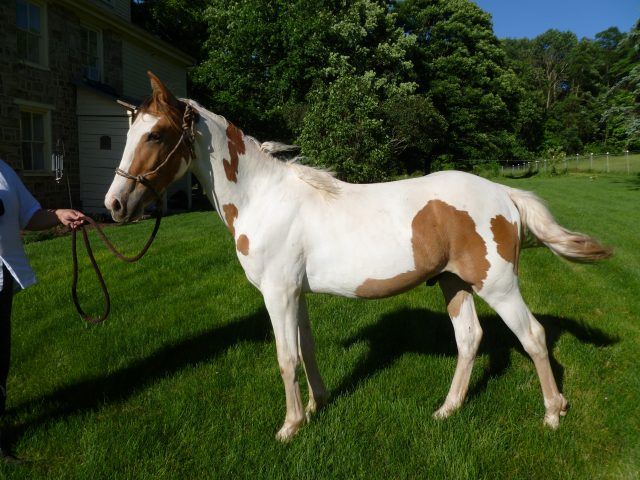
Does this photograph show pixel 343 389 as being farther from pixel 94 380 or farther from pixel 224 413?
pixel 94 380

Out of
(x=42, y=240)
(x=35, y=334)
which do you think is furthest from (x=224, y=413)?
(x=42, y=240)

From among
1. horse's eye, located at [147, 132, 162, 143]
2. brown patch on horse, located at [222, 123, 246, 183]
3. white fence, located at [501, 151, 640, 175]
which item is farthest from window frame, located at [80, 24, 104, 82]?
white fence, located at [501, 151, 640, 175]

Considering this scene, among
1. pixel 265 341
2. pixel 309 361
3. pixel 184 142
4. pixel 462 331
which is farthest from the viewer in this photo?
pixel 265 341

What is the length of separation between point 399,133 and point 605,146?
37.8 m

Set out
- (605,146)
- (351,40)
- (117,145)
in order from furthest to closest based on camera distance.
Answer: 1. (605,146)
2. (351,40)
3. (117,145)

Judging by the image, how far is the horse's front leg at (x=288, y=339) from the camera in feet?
10.3

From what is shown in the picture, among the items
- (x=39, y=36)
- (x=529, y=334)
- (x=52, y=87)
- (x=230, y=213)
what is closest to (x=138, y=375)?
(x=230, y=213)

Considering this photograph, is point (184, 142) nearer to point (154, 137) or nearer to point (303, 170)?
point (154, 137)

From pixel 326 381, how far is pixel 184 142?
228 cm

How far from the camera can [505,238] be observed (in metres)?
3.23

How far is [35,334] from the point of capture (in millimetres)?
4844

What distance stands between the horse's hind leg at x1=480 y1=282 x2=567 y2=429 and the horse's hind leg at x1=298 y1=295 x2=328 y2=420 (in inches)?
51.1

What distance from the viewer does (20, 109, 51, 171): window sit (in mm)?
13773

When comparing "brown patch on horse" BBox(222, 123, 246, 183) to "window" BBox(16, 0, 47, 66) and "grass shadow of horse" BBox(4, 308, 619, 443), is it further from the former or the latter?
"window" BBox(16, 0, 47, 66)
